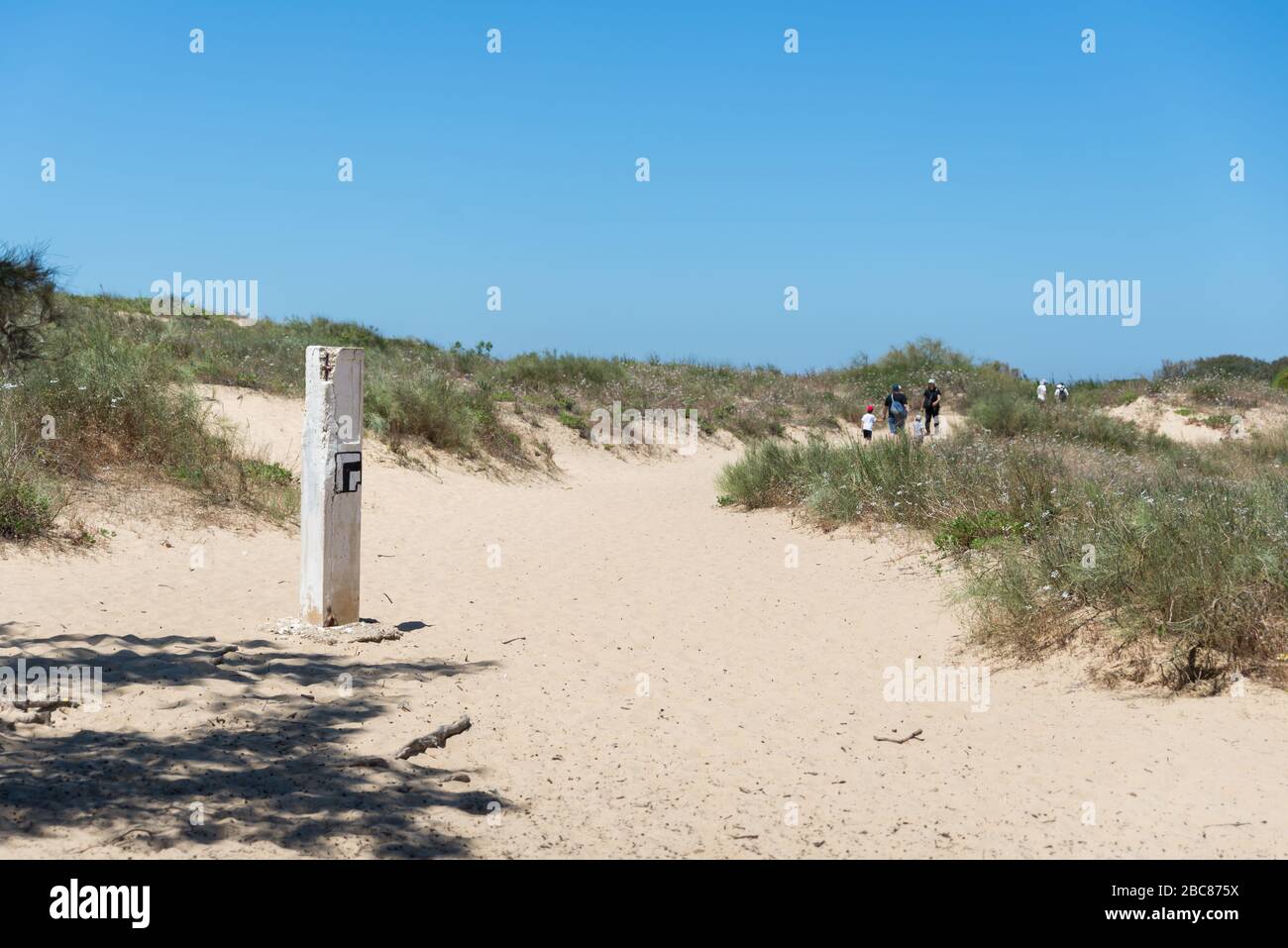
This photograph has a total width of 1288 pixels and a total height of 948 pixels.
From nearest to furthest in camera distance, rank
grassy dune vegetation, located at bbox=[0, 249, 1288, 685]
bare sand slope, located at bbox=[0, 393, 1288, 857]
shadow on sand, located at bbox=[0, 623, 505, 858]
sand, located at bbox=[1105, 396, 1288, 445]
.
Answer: shadow on sand, located at bbox=[0, 623, 505, 858]
bare sand slope, located at bbox=[0, 393, 1288, 857]
grassy dune vegetation, located at bbox=[0, 249, 1288, 685]
sand, located at bbox=[1105, 396, 1288, 445]

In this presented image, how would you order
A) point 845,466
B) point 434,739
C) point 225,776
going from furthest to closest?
point 845,466 → point 434,739 → point 225,776

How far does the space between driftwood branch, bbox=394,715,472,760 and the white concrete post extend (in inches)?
96.1

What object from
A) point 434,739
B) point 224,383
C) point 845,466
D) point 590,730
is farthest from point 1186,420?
point 434,739

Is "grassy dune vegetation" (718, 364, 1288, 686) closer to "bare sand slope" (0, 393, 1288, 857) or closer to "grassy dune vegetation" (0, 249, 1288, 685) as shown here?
"grassy dune vegetation" (0, 249, 1288, 685)

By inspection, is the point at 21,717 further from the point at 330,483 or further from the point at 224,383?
the point at 224,383

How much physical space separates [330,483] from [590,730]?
10.4 ft

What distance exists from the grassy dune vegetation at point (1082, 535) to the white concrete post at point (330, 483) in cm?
504

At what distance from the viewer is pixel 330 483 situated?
808 centimetres

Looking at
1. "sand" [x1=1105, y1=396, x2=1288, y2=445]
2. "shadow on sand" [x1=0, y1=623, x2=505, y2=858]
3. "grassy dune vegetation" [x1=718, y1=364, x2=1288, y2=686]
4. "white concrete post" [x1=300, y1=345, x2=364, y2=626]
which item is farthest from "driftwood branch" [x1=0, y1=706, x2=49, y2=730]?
"sand" [x1=1105, y1=396, x2=1288, y2=445]

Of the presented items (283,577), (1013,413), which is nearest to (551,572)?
(283,577)

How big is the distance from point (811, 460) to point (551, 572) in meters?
5.37

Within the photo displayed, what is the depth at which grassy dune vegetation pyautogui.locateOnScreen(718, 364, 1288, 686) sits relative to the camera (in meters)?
6.55

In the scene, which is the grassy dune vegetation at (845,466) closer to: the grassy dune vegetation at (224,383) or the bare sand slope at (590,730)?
the grassy dune vegetation at (224,383)
